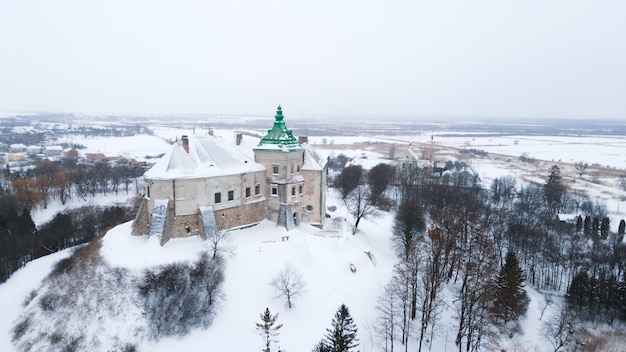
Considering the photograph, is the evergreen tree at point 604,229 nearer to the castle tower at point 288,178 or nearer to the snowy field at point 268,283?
the snowy field at point 268,283

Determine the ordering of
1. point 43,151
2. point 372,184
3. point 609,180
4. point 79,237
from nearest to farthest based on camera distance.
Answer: point 79,237, point 372,184, point 609,180, point 43,151

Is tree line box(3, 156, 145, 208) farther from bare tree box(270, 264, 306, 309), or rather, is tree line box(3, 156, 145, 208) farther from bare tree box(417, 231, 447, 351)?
bare tree box(417, 231, 447, 351)

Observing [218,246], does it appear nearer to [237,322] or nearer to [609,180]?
[237,322]

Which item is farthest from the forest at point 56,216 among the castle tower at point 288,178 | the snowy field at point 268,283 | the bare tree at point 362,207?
the bare tree at point 362,207

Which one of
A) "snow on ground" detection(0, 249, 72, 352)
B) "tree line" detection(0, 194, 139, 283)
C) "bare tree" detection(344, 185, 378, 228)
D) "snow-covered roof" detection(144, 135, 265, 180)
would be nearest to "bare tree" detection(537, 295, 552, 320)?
"bare tree" detection(344, 185, 378, 228)

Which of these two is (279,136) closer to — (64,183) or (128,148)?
(64,183)

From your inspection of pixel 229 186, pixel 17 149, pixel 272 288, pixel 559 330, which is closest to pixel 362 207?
pixel 229 186

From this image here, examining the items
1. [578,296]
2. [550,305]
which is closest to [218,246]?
[550,305]
